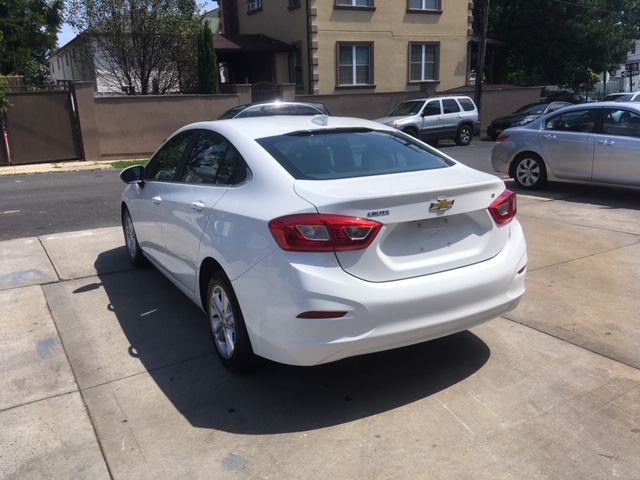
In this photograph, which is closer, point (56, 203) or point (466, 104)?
point (56, 203)

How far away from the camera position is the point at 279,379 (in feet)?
12.8

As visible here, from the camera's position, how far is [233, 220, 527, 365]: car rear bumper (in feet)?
10.4

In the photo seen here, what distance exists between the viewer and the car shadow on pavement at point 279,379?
3.47m

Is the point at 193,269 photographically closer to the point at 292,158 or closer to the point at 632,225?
the point at 292,158

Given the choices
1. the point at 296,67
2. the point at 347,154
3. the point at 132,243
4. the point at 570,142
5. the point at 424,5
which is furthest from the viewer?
the point at 424,5

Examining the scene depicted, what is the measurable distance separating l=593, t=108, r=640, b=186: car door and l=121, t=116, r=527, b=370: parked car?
5716mm

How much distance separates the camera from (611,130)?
9062 millimetres

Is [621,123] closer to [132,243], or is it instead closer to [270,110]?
[132,243]

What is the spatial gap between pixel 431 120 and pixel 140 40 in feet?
35.8

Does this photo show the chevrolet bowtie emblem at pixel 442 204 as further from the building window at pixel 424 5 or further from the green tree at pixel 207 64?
the building window at pixel 424 5

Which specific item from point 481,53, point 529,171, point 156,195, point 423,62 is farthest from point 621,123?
point 423,62

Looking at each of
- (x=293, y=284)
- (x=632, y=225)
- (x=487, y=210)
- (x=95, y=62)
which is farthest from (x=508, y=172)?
(x=95, y=62)

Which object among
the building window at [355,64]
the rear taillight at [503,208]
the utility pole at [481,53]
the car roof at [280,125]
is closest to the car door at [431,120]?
the utility pole at [481,53]

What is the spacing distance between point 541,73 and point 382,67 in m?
16.5
